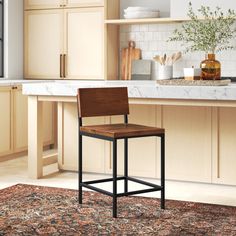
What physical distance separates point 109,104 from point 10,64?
324 centimetres

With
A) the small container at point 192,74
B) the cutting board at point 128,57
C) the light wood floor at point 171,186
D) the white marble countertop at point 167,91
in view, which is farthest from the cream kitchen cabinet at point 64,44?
the small container at point 192,74

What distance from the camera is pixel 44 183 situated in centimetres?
510

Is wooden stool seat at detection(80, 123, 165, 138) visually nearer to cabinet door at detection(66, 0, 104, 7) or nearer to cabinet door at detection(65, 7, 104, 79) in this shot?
cabinet door at detection(65, 7, 104, 79)

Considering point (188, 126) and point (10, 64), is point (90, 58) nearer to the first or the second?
point (10, 64)

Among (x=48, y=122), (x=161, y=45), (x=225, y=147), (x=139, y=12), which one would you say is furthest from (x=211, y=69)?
(x=48, y=122)

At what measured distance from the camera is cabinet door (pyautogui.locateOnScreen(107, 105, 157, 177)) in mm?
5223

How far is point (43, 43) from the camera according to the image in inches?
289

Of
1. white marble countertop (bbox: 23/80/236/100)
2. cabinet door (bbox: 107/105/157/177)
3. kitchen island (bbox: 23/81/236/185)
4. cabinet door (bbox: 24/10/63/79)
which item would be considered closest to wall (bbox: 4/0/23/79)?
cabinet door (bbox: 24/10/63/79)

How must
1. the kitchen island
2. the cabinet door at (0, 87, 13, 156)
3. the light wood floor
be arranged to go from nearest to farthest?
the light wood floor
the kitchen island
the cabinet door at (0, 87, 13, 156)

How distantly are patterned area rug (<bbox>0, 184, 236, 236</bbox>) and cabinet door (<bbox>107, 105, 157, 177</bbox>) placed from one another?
800mm

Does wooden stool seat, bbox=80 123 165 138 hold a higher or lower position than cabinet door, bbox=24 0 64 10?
lower

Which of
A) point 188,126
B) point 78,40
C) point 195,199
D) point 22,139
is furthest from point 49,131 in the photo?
point 195,199

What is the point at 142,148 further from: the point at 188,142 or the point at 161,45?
the point at 161,45

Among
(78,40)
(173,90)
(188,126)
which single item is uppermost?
(78,40)
